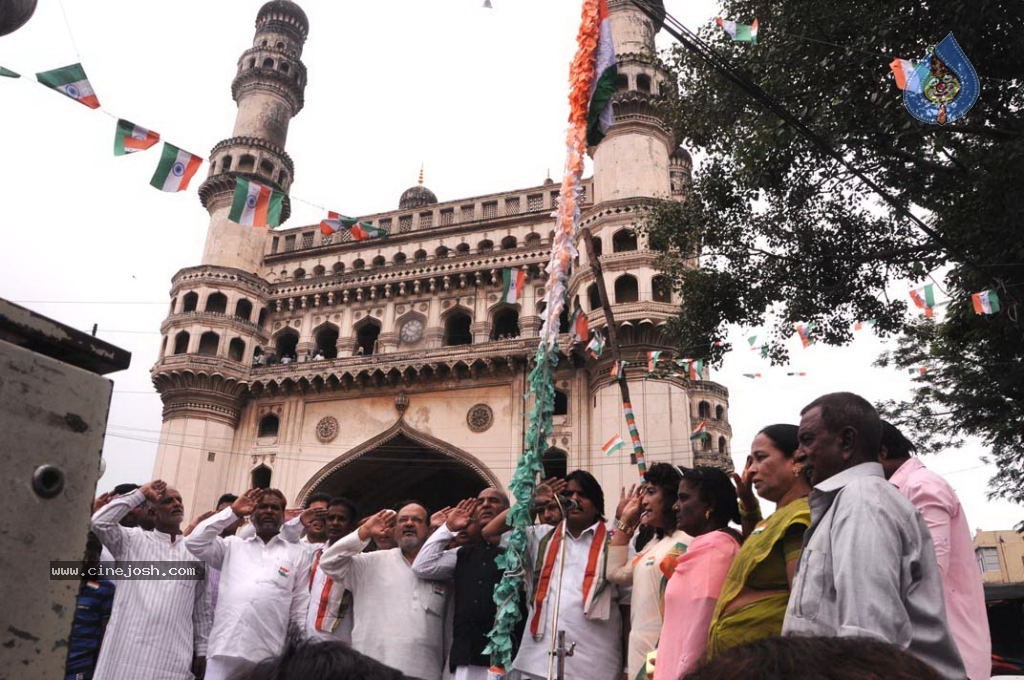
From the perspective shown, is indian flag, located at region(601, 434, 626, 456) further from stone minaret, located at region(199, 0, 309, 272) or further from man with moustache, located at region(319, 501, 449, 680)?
stone minaret, located at region(199, 0, 309, 272)

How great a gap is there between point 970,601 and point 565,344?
16.3m

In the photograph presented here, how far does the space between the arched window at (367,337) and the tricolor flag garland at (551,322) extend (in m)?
17.3

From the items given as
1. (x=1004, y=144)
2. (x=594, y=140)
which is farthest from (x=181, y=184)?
(x=1004, y=144)

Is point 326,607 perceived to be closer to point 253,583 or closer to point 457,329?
point 253,583

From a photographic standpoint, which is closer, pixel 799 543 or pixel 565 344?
pixel 799 543

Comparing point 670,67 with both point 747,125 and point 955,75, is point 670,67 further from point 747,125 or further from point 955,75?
point 955,75

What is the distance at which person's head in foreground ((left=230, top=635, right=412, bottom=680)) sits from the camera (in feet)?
5.21

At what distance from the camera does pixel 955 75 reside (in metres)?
6.61

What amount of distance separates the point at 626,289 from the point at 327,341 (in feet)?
31.6

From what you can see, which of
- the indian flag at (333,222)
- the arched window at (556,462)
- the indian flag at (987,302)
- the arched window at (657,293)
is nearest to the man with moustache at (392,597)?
the indian flag at (987,302)

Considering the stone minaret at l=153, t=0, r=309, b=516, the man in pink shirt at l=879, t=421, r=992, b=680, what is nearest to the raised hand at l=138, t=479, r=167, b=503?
the man in pink shirt at l=879, t=421, r=992, b=680

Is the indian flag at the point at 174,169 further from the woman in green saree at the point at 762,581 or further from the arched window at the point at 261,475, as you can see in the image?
the arched window at the point at 261,475

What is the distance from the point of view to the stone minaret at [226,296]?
67.1 feet

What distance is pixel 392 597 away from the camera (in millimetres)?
4773
